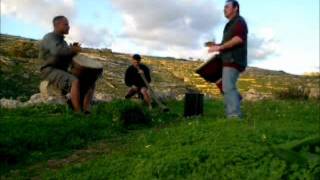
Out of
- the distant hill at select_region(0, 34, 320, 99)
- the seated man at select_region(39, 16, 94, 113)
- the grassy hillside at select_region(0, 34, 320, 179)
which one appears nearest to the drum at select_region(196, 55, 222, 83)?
the grassy hillside at select_region(0, 34, 320, 179)

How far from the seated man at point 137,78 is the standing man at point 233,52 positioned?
705 centimetres

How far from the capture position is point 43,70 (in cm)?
1324

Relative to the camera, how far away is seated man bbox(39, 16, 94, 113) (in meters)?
12.9

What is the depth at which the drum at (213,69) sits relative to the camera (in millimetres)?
11656

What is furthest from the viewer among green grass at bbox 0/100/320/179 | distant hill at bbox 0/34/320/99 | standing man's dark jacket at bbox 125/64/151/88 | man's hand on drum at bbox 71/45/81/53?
distant hill at bbox 0/34/320/99

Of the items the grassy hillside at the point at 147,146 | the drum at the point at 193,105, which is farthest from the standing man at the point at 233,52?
the drum at the point at 193,105

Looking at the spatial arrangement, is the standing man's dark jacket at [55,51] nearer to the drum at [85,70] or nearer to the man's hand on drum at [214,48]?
the drum at [85,70]

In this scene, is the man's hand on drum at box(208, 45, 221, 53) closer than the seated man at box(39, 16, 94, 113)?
Yes

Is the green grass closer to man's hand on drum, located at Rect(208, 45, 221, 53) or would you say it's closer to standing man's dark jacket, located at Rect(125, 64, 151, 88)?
man's hand on drum, located at Rect(208, 45, 221, 53)

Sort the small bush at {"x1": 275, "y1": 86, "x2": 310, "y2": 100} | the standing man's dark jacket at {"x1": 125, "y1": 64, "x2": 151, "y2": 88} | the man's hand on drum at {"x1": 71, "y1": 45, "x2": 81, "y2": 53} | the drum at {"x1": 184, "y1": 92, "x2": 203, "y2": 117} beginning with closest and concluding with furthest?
the man's hand on drum at {"x1": 71, "y1": 45, "x2": 81, "y2": 53} < the drum at {"x1": 184, "y1": 92, "x2": 203, "y2": 117} < the standing man's dark jacket at {"x1": 125, "y1": 64, "x2": 151, "y2": 88} < the small bush at {"x1": 275, "y1": 86, "x2": 310, "y2": 100}

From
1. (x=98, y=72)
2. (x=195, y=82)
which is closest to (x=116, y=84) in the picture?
(x=195, y=82)

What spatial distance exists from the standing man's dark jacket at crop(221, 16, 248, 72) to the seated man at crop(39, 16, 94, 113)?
3475 millimetres

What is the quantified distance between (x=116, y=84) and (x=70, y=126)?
19685 mm

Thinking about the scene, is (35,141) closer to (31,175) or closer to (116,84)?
(31,175)
